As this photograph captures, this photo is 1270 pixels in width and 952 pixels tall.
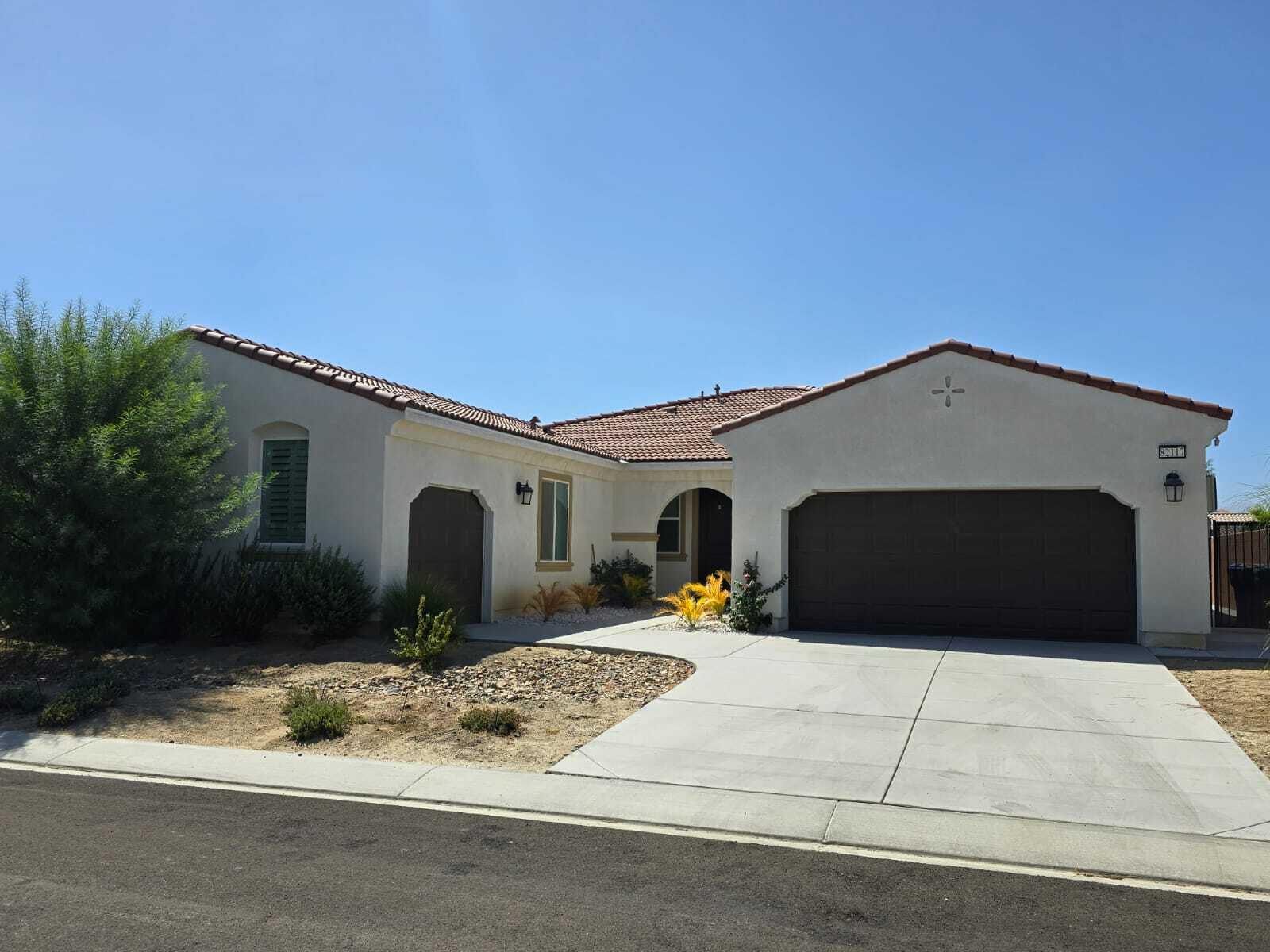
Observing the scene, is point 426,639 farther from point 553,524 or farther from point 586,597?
point 553,524

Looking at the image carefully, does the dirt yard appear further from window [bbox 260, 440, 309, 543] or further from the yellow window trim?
window [bbox 260, 440, 309, 543]

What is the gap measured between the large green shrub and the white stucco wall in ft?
26.0

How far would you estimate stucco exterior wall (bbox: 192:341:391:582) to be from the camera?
1390cm

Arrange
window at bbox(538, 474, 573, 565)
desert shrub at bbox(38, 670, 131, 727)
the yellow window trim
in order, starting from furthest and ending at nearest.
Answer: window at bbox(538, 474, 573, 565), the yellow window trim, desert shrub at bbox(38, 670, 131, 727)

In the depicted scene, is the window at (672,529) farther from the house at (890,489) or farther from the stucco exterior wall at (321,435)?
the stucco exterior wall at (321,435)

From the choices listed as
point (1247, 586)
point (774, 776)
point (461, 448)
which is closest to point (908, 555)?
point (1247, 586)

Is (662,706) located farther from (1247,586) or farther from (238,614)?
(1247,586)

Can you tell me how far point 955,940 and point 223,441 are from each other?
1233 centimetres

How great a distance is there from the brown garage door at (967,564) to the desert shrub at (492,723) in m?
7.68

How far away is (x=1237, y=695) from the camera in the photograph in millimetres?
10414

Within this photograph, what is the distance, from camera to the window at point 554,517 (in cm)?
1845

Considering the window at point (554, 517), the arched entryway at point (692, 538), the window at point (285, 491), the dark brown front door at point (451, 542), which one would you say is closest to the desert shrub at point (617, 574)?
the window at point (554, 517)

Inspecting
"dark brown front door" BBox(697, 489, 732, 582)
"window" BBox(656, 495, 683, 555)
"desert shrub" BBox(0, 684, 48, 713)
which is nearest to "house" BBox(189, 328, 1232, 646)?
"desert shrub" BBox(0, 684, 48, 713)

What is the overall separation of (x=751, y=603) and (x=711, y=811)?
28.8 ft
